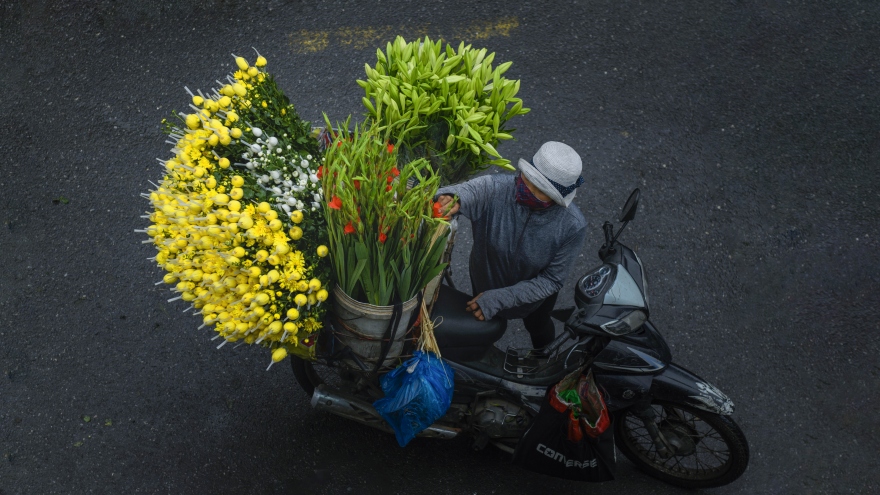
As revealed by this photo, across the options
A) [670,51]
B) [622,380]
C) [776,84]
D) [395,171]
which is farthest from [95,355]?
[776,84]

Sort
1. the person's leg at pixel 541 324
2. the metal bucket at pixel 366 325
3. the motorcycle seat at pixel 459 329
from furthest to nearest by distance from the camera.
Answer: the person's leg at pixel 541 324
the motorcycle seat at pixel 459 329
the metal bucket at pixel 366 325

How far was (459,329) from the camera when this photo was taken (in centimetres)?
305

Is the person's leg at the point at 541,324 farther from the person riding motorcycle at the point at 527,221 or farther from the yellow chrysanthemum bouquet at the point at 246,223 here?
the yellow chrysanthemum bouquet at the point at 246,223

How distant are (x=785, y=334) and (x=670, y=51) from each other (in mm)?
2229

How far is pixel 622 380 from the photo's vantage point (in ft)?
9.96

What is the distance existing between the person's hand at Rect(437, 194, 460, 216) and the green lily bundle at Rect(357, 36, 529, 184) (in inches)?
5.0

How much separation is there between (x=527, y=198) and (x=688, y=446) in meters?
1.50

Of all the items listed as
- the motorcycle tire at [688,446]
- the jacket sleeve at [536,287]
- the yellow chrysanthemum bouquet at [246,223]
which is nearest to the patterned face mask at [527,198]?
the jacket sleeve at [536,287]

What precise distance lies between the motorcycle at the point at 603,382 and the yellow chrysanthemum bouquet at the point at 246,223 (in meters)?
0.55

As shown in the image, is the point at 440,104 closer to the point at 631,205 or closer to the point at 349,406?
the point at 631,205

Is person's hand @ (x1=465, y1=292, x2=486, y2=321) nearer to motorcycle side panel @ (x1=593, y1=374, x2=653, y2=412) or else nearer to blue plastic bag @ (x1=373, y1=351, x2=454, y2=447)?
blue plastic bag @ (x1=373, y1=351, x2=454, y2=447)

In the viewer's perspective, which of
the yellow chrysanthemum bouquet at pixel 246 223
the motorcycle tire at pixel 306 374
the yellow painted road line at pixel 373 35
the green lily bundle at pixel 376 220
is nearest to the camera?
the yellow chrysanthemum bouquet at pixel 246 223

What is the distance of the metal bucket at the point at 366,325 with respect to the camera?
2467mm

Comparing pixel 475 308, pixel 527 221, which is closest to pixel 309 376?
pixel 475 308
